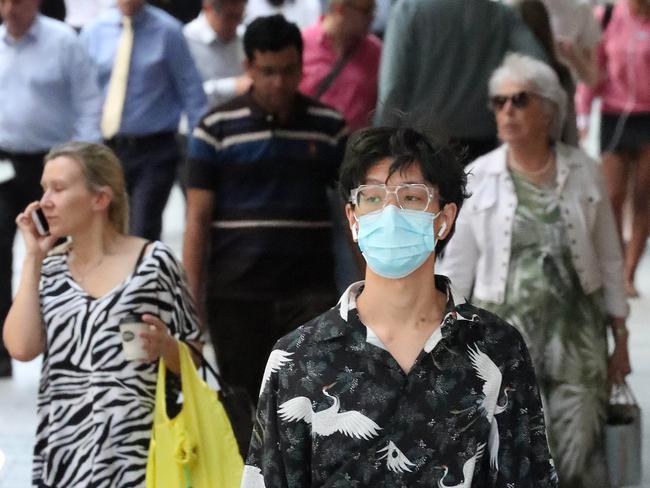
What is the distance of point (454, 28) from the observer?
21.7 ft

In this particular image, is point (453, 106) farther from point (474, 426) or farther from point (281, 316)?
point (474, 426)

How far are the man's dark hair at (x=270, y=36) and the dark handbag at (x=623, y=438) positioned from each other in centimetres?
177

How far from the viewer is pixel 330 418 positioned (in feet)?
10.4

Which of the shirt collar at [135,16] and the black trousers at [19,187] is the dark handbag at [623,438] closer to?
the black trousers at [19,187]

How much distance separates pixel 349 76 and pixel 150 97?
4.47 ft

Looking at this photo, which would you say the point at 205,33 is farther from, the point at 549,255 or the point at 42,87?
the point at 549,255

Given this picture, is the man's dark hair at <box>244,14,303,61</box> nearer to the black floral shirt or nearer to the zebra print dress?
the zebra print dress

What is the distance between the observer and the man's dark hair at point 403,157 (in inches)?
129

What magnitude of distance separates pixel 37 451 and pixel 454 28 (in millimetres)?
2680

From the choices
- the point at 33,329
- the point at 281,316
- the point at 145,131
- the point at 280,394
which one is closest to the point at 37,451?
the point at 33,329

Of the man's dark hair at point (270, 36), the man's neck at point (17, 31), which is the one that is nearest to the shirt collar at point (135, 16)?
the man's neck at point (17, 31)

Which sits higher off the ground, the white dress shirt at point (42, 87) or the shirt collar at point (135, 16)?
the shirt collar at point (135, 16)

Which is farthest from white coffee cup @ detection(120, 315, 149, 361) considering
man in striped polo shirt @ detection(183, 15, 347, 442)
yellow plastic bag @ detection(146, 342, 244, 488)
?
man in striped polo shirt @ detection(183, 15, 347, 442)

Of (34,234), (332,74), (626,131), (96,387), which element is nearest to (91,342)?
(96,387)
